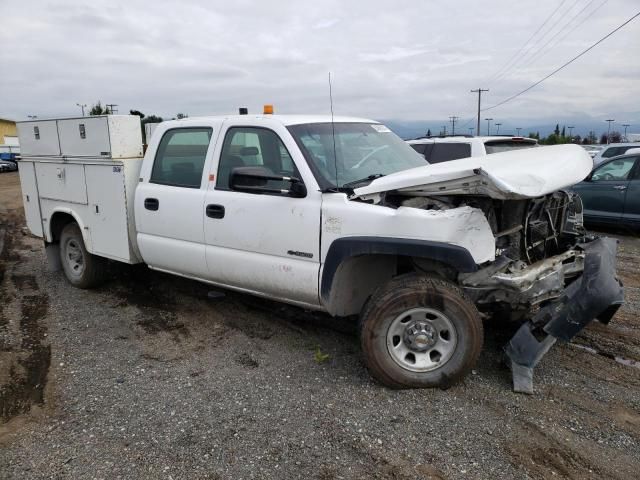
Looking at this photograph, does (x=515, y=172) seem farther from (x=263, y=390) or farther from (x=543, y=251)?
(x=263, y=390)

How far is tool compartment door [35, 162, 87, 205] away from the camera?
575 cm

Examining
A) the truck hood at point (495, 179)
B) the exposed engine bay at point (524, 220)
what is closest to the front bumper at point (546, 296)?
the exposed engine bay at point (524, 220)

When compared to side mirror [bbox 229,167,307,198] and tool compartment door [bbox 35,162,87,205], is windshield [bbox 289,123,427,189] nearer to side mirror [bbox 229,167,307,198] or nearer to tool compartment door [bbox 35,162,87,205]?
side mirror [bbox 229,167,307,198]

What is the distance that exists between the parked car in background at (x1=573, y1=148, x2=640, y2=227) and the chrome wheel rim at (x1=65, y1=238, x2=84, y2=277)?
8.26 meters

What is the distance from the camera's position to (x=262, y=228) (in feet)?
13.7

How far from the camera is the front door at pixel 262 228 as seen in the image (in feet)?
13.0

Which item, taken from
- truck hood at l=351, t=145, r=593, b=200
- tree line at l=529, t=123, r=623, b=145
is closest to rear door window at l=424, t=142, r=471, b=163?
truck hood at l=351, t=145, r=593, b=200

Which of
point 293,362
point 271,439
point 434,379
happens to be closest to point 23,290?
point 293,362

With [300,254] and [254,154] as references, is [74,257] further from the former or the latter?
[300,254]

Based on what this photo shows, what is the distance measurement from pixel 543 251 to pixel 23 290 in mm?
5839

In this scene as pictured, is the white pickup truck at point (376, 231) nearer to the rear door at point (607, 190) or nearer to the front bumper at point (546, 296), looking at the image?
the front bumper at point (546, 296)

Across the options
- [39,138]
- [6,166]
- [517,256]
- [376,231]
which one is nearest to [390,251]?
[376,231]

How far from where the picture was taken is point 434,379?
144 inches

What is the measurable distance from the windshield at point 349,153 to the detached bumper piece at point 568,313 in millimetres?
1600
